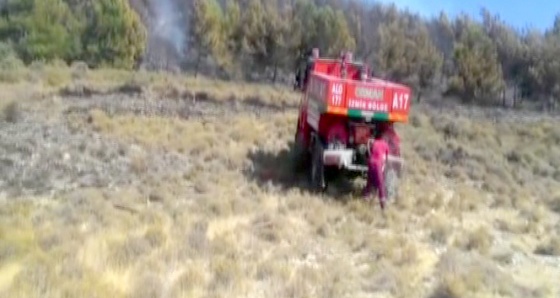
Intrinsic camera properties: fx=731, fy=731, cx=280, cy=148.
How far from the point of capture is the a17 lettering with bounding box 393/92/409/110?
13902 millimetres

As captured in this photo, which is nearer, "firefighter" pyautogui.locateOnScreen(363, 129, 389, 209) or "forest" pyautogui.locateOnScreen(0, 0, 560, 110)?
"firefighter" pyautogui.locateOnScreen(363, 129, 389, 209)

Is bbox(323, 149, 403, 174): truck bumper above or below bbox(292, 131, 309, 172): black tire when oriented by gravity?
above

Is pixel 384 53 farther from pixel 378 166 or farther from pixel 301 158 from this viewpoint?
pixel 378 166

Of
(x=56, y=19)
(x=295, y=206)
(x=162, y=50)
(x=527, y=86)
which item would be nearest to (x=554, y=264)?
(x=295, y=206)

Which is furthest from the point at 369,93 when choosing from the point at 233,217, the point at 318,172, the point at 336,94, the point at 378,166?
the point at 233,217

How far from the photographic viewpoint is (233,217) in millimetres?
11594

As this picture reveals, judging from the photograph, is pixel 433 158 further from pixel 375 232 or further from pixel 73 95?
pixel 73 95

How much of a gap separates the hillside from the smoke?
5144 centimetres

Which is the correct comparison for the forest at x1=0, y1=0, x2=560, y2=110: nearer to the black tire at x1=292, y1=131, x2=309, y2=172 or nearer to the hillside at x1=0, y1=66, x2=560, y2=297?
the hillside at x1=0, y1=66, x2=560, y2=297

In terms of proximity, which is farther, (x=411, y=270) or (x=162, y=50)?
(x=162, y=50)

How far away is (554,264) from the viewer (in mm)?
10609

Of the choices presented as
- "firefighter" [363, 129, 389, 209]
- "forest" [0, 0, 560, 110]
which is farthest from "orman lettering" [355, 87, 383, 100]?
"forest" [0, 0, 560, 110]

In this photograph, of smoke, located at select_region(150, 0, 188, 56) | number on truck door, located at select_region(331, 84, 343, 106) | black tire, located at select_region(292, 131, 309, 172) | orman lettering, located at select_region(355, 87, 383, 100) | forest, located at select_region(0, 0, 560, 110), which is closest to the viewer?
number on truck door, located at select_region(331, 84, 343, 106)

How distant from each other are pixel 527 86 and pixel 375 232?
167 feet
